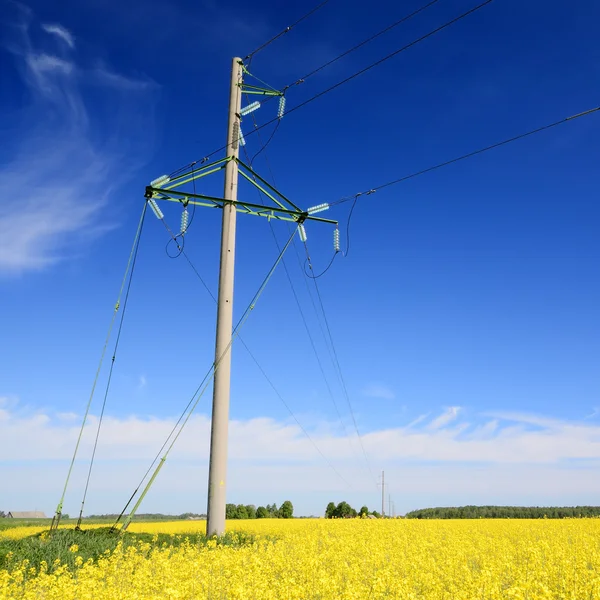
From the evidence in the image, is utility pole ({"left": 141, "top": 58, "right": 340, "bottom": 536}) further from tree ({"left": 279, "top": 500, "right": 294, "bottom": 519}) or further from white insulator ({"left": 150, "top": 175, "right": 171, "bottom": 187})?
tree ({"left": 279, "top": 500, "right": 294, "bottom": 519})

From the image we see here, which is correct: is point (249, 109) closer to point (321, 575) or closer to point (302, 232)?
point (302, 232)

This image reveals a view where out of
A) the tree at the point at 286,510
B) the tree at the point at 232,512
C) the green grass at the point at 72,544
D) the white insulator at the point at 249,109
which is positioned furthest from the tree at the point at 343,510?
the white insulator at the point at 249,109

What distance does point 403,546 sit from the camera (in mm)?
16078

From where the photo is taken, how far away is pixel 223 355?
1628cm

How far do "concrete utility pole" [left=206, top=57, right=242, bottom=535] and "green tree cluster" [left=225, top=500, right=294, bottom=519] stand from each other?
37.5 m

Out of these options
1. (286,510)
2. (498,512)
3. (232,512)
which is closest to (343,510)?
(286,510)

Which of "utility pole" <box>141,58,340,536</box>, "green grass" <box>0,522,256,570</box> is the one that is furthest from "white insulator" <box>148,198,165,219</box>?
"green grass" <box>0,522,256,570</box>

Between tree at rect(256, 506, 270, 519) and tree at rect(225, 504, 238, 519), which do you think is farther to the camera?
tree at rect(256, 506, 270, 519)

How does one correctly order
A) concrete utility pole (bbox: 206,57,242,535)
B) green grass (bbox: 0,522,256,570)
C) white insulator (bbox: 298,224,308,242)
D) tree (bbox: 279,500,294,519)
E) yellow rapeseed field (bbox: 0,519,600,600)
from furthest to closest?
tree (bbox: 279,500,294,519) < white insulator (bbox: 298,224,308,242) < concrete utility pole (bbox: 206,57,242,535) < green grass (bbox: 0,522,256,570) < yellow rapeseed field (bbox: 0,519,600,600)

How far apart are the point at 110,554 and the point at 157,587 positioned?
Result: 5.16 m

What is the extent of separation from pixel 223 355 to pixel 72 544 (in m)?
6.17

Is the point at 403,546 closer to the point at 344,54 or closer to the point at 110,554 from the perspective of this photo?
the point at 110,554

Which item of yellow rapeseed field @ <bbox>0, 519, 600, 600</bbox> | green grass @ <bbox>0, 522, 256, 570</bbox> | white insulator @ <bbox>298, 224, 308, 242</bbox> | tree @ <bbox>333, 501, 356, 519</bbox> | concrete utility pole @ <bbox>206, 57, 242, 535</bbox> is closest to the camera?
yellow rapeseed field @ <bbox>0, 519, 600, 600</bbox>

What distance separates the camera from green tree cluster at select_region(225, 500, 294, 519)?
1987 inches
